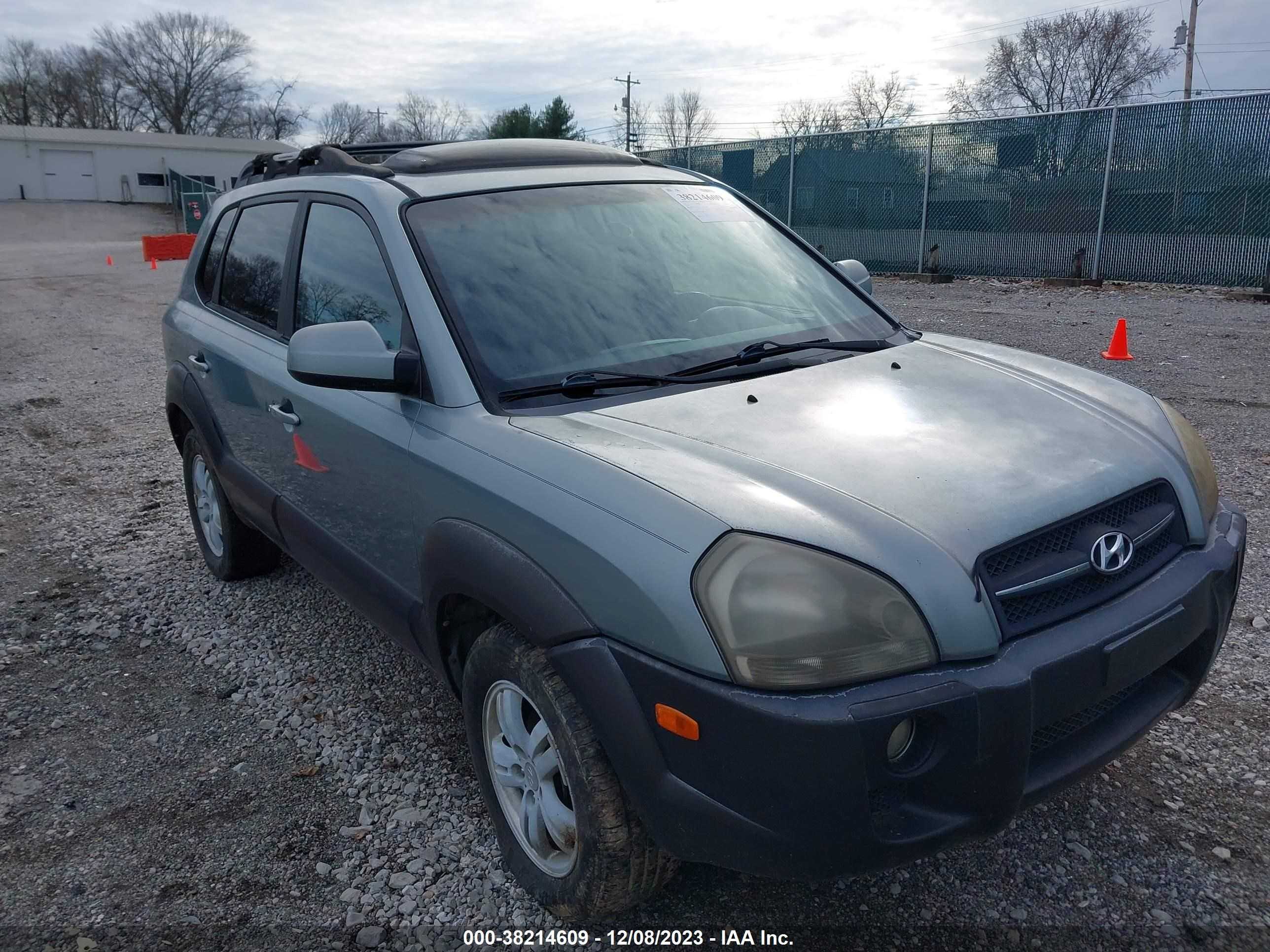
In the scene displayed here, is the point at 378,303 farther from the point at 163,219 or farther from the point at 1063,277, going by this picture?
the point at 163,219

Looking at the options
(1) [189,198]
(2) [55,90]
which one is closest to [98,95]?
(2) [55,90]

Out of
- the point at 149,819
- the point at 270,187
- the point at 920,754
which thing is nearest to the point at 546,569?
the point at 920,754

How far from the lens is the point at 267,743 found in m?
3.32

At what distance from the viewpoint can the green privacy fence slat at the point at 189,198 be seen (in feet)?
129

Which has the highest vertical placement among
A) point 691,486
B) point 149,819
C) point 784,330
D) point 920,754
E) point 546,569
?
point 784,330

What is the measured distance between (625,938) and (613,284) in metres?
1.78

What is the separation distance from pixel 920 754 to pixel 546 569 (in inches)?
33.5

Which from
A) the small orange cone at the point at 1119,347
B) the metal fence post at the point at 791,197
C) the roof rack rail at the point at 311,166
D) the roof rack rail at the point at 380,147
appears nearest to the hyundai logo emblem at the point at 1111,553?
the roof rack rail at the point at 311,166

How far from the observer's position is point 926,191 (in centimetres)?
1691

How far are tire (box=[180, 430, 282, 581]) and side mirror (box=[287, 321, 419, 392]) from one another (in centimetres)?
190

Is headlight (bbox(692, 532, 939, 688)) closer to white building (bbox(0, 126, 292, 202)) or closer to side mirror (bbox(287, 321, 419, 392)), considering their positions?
side mirror (bbox(287, 321, 419, 392))

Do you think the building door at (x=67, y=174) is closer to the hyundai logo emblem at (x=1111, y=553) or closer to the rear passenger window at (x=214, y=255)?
the rear passenger window at (x=214, y=255)

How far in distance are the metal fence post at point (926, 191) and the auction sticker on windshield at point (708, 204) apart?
14.5 m

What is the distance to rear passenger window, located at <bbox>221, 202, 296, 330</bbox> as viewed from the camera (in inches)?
144
